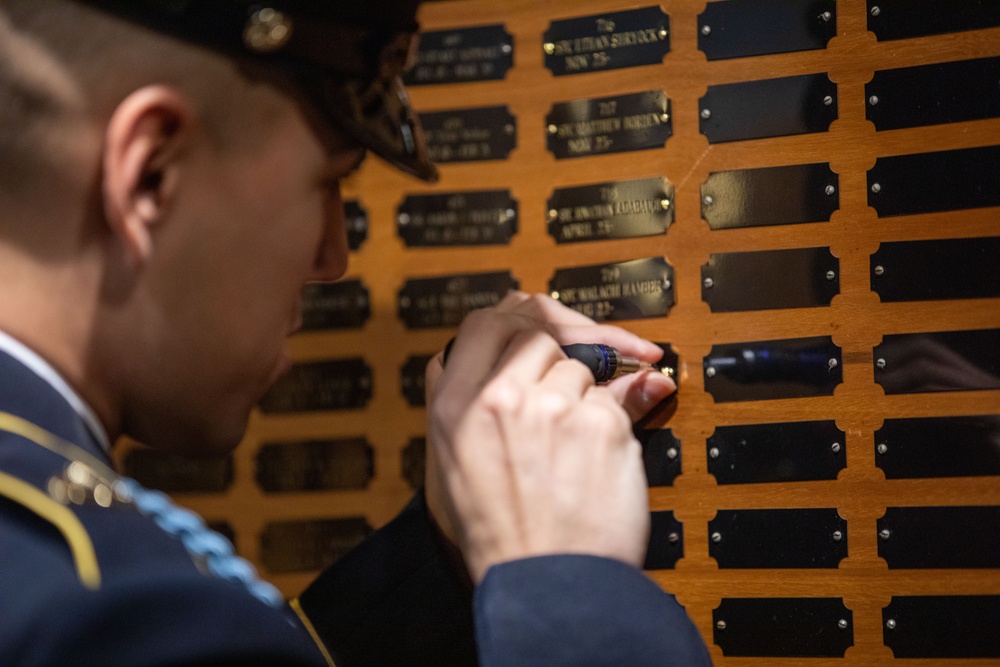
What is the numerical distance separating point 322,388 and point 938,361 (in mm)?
754

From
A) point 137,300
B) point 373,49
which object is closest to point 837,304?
point 373,49

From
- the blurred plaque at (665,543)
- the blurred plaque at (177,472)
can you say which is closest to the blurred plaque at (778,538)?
the blurred plaque at (665,543)

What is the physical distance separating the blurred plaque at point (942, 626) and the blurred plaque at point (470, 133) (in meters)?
0.70

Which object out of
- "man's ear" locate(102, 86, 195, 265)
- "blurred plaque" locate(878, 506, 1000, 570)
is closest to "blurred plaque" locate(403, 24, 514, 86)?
"man's ear" locate(102, 86, 195, 265)

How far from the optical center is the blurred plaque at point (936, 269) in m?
0.93

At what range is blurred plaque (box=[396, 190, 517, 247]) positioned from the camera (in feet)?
3.67

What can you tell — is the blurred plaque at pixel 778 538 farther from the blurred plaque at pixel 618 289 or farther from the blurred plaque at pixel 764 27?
the blurred plaque at pixel 764 27

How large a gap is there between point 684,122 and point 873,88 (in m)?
0.21

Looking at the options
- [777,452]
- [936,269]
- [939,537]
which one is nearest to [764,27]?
[936,269]

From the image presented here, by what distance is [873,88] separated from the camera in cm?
98

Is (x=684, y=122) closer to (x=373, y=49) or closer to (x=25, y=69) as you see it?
(x=373, y=49)

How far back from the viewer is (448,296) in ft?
3.75

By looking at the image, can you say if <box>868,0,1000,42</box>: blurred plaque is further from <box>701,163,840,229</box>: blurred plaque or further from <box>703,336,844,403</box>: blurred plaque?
<box>703,336,844,403</box>: blurred plaque

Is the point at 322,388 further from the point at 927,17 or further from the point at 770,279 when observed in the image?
the point at 927,17
